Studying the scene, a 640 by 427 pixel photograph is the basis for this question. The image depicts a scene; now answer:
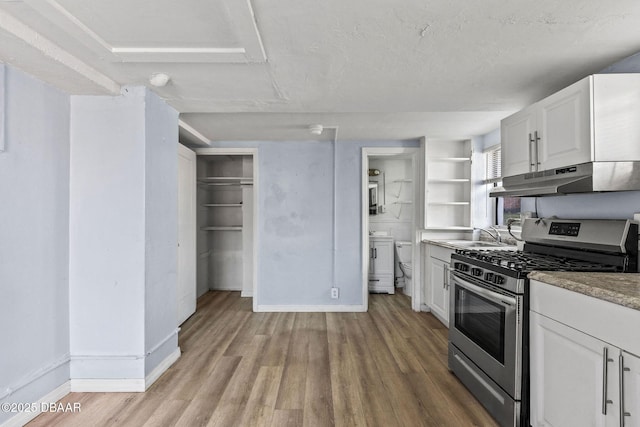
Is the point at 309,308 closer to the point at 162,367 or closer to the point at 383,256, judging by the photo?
the point at 383,256

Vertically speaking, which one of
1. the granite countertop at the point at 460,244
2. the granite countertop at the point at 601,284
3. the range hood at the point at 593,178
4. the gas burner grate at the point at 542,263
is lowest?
the granite countertop at the point at 460,244

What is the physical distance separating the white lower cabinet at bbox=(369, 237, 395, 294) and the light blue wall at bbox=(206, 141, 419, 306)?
3.04ft

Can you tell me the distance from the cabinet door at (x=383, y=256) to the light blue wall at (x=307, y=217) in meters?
0.93

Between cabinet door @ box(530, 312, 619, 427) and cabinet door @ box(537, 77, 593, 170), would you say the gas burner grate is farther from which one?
cabinet door @ box(537, 77, 593, 170)

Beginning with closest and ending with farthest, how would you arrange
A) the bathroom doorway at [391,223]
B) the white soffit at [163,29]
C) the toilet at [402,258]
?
the white soffit at [163,29]
the bathroom doorway at [391,223]
the toilet at [402,258]

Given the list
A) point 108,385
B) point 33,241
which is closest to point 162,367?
point 108,385

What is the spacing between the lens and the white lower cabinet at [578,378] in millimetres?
1217

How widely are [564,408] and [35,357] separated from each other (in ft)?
9.71

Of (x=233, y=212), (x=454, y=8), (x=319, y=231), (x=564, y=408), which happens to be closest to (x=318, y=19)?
(x=454, y=8)

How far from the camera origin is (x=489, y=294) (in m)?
2.00

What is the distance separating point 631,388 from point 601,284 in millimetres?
408

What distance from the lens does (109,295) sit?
223cm

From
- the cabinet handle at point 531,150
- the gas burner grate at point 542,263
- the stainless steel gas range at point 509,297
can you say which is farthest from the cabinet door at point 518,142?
the gas burner grate at point 542,263

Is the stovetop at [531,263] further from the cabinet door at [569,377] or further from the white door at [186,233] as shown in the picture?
the white door at [186,233]
